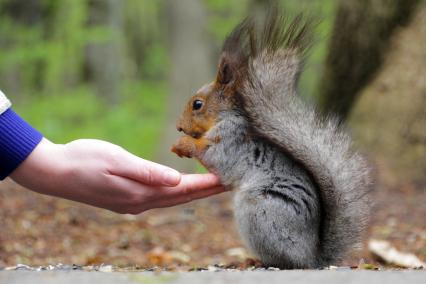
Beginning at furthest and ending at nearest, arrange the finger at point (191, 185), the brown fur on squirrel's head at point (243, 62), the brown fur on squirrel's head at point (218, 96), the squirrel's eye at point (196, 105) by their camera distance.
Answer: the squirrel's eye at point (196, 105) → the brown fur on squirrel's head at point (218, 96) → the brown fur on squirrel's head at point (243, 62) → the finger at point (191, 185)

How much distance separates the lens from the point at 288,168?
8.95ft

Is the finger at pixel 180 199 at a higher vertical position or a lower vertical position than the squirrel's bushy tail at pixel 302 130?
lower

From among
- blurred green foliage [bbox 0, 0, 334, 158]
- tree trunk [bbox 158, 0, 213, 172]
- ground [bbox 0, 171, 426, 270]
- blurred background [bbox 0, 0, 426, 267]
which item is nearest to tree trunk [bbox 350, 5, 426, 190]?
blurred background [bbox 0, 0, 426, 267]

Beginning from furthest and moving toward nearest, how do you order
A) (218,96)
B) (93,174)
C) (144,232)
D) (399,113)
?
(399,113) < (144,232) < (218,96) < (93,174)

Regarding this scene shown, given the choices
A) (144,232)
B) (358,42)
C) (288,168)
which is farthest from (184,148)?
(358,42)

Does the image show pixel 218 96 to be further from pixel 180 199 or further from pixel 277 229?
pixel 277 229

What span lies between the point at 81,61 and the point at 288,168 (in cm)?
1129

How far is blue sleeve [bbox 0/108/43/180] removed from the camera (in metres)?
2.40

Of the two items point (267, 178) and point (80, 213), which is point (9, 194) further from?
point (267, 178)

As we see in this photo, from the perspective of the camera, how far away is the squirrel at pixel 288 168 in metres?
2.63

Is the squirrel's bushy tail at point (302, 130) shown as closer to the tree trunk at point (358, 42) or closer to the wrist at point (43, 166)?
the wrist at point (43, 166)

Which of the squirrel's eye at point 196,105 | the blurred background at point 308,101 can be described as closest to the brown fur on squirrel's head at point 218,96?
the squirrel's eye at point 196,105

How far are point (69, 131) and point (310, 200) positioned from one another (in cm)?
676

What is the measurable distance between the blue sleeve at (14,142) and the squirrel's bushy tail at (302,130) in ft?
2.78
